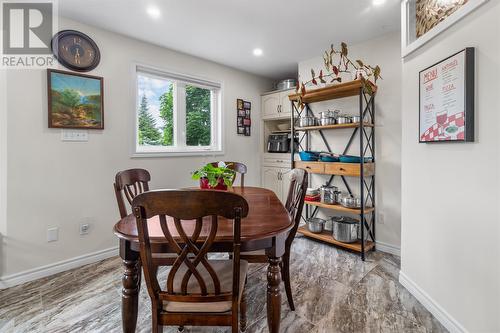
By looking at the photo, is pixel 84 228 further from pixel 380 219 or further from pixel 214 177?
pixel 380 219

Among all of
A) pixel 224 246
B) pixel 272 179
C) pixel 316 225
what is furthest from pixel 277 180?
pixel 224 246

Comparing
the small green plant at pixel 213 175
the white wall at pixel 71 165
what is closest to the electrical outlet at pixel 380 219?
the small green plant at pixel 213 175

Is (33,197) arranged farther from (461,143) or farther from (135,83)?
(461,143)

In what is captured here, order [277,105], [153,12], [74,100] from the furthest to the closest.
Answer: [277,105], [74,100], [153,12]

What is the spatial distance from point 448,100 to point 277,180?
2671 mm

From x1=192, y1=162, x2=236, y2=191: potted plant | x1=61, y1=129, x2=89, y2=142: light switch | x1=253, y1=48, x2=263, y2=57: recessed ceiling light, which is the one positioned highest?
x1=253, y1=48, x2=263, y2=57: recessed ceiling light

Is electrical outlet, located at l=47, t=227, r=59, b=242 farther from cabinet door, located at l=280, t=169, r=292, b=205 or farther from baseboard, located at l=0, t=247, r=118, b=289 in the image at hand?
cabinet door, located at l=280, t=169, r=292, b=205

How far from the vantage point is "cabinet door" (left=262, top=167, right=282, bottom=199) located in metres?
3.97

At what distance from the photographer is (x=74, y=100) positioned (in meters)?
2.38

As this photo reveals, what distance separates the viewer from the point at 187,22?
2.46m

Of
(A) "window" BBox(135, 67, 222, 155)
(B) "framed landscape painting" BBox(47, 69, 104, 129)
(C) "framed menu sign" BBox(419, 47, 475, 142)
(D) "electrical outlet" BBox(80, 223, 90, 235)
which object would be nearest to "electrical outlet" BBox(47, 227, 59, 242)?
(D) "electrical outlet" BBox(80, 223, 90, 235)

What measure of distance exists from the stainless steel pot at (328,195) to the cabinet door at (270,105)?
5.15 ft

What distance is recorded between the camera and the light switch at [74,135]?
234 cm

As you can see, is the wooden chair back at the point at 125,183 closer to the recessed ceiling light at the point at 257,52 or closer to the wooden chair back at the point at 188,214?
the wooden chair back at the point at 188,214
